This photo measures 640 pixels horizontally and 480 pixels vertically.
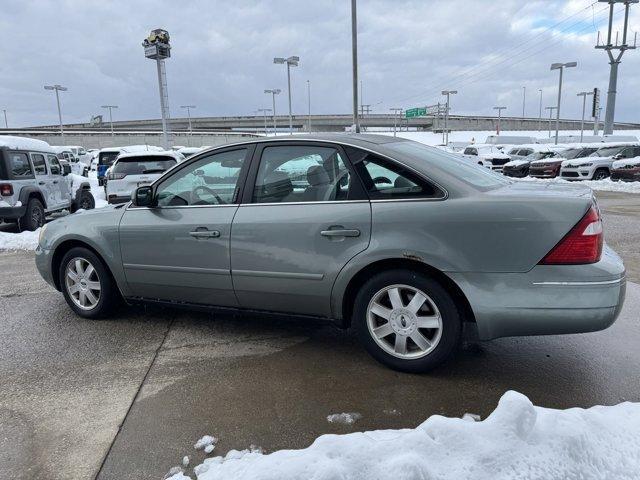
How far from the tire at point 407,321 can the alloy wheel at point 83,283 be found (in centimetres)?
255

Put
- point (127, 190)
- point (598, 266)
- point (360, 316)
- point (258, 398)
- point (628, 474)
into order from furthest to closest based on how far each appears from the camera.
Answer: point (127, 190) < point (360, 316) < point (258, 398) < point (598, 266) < point (628, 474)

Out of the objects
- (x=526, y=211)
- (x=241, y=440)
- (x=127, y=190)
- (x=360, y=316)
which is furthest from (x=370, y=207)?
(x=127, y=190)

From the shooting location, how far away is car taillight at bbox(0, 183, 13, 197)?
9.90 meters

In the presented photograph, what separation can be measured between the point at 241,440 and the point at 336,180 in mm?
1790

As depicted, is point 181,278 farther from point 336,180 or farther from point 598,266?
point 598,266

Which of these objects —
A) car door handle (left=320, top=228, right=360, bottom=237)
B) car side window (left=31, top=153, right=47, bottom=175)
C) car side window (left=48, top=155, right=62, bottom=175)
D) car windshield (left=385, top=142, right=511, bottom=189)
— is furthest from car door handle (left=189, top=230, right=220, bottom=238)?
car side window (left=48, top=155, right=62, bottom=175)

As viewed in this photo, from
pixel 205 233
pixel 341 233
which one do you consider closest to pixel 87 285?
pixel 205 233

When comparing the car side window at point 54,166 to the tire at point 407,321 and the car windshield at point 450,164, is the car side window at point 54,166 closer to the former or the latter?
the car windshield at point 450,164

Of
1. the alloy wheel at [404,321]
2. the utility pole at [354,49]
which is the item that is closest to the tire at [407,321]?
the alloy wheel at [404,321]

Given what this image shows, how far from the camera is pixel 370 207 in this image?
3.34 meters

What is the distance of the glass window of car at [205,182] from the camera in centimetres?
394

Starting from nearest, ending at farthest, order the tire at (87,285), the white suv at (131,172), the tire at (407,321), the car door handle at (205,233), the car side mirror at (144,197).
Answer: the tire at (407,321) → the car door handle at (205,233) → the car side mirror at (144,197) → the tire at (87,285) → the white suv at (131,172)

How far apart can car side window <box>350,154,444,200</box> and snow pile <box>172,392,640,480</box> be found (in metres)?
1.39

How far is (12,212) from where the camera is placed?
32.8 feet
